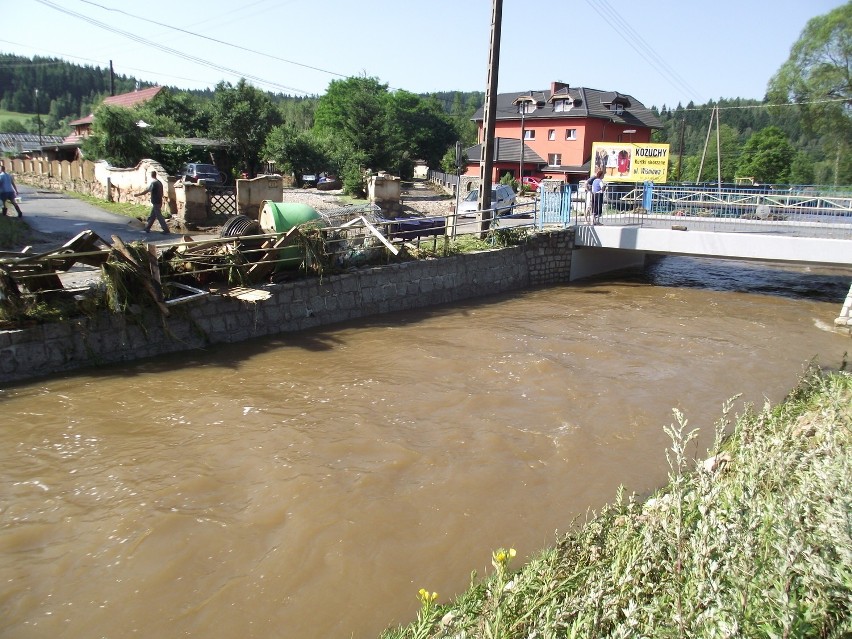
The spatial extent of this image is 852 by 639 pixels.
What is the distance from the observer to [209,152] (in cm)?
3112

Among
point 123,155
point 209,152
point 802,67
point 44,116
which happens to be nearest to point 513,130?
point 802,67

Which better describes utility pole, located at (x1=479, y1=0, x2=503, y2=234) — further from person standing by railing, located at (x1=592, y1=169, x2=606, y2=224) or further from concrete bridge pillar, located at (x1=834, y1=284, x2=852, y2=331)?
concrete bridge pillar, located at (x1=834, y1=284, x2=852, y2=331)

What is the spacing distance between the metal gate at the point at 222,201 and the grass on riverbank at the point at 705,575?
60.0 feet

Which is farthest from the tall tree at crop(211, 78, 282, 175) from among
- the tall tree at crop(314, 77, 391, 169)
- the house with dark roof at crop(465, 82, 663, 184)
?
the house with dark roof at crop(465, 82, 663, 184)

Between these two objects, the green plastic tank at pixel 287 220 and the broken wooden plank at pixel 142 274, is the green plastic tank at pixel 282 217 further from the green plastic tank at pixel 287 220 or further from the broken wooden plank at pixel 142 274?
the broken wooden plank at pixel 142 274

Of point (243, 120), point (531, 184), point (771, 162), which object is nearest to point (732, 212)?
point (531, 184)

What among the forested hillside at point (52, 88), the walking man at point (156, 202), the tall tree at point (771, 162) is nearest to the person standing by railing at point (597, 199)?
the walking man at point (156, 202)

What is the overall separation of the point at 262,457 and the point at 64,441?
8.56ft

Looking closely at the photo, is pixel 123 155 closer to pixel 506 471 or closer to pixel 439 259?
pixel 439 259

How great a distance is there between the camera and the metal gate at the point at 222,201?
66.7ft

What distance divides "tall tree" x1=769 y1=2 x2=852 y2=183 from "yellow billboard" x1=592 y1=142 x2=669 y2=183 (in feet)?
76.5

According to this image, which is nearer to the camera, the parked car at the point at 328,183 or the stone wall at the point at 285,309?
the stone wall at the point at 285,309

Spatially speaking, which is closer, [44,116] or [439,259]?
[439,259]

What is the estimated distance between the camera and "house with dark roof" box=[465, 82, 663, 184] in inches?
1934
